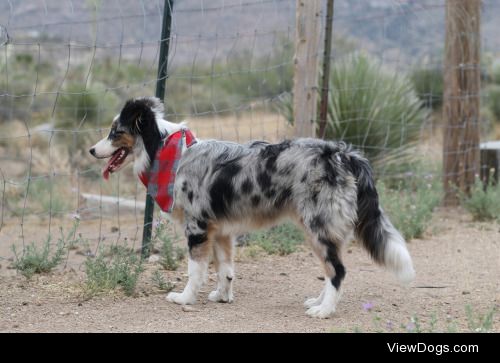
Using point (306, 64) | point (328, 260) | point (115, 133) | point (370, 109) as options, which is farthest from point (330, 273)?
point (370, 109)

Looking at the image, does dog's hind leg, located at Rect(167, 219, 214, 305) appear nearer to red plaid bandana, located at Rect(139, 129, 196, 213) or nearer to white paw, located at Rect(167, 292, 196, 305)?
white paw, located at Rect(167, 292, 196, 305)

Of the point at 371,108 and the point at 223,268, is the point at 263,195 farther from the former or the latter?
the point at 371,108

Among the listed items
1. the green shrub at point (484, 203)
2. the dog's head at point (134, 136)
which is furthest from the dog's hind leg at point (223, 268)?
the green shrub at point (484, 203)

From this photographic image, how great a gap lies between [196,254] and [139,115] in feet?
3.95

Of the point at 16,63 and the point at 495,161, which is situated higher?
the point at 16,63

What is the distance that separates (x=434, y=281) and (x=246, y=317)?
2.29 m

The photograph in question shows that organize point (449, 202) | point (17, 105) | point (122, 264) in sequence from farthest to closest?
point (17, 105) < point (449, 202) < point (122, 264)

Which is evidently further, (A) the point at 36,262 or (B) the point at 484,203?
(B) the point at 484,203

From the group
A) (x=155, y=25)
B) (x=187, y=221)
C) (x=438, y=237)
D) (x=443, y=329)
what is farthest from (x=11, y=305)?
(x=155, y=25)

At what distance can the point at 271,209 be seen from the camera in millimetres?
6480

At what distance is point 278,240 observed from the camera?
29.5ft

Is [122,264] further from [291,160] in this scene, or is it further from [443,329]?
[443,329]
